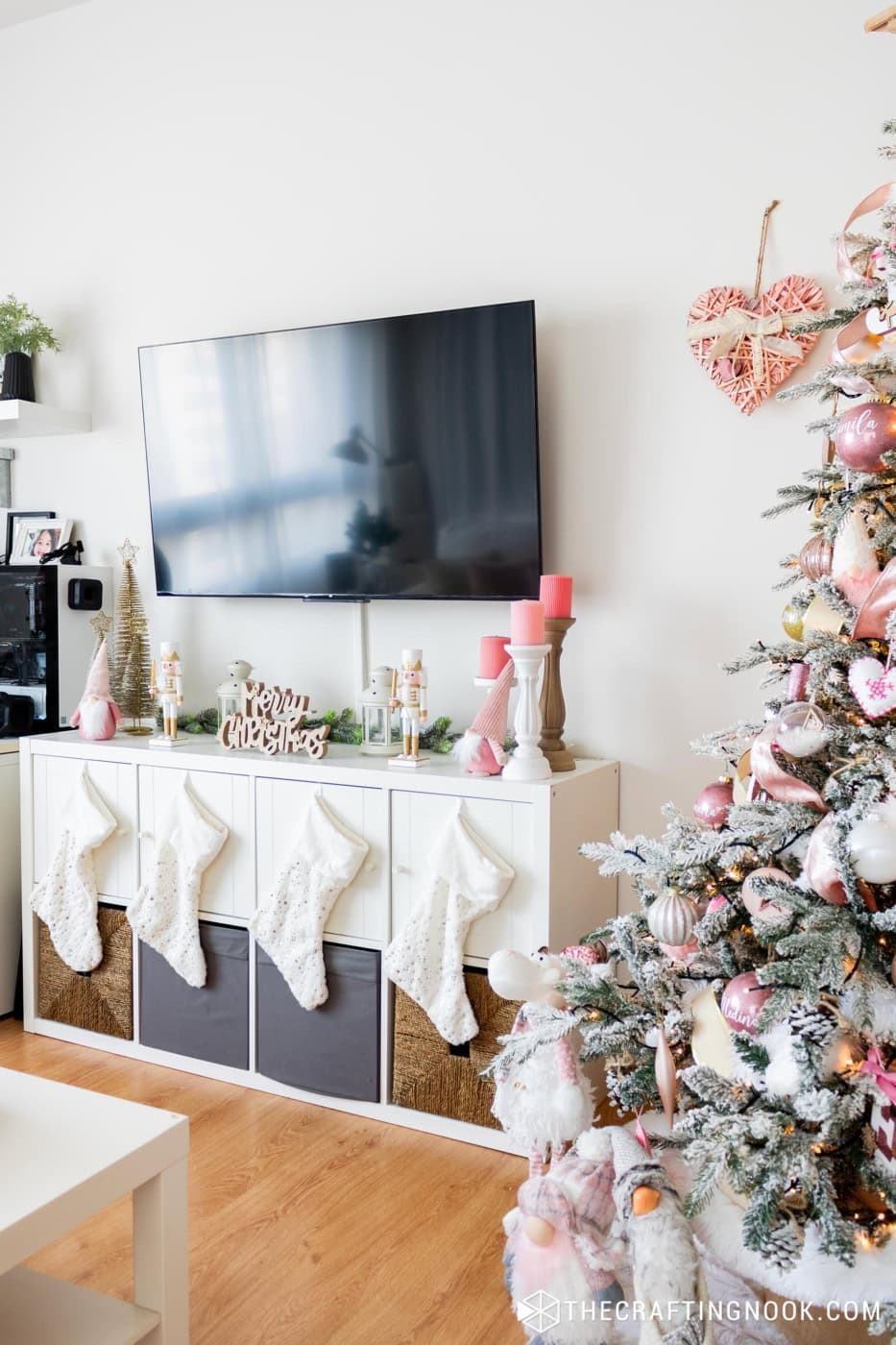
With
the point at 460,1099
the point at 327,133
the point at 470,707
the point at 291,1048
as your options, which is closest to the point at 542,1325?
the point at 460,1099

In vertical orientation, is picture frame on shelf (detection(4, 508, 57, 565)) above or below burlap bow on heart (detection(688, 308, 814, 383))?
below

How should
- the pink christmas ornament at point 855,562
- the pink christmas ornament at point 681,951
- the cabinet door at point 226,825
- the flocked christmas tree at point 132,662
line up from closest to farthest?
the pink christmas ornament at point 855,562 < the pink christmas ornament at point 681,951 < the cabinet door at point 226,825 < the flocked christmas tree at point 132,662

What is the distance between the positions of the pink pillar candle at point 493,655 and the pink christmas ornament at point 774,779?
3.90 feet

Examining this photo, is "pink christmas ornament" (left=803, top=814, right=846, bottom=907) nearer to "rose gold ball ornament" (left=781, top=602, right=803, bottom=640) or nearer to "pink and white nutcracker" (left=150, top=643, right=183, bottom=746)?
"rose gold ball ornament" (left=781, top=602, right=803, bottom=640)

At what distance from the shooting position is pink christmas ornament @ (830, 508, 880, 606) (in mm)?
1359

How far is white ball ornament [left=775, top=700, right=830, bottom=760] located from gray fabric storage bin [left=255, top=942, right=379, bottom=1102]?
139 cm

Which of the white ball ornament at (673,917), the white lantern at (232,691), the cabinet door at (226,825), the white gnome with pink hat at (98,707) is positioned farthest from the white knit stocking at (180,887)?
the white ball ornament at (673,917)

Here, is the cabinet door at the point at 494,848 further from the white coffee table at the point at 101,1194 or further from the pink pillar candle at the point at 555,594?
the white coffee table at the point at 101,1194

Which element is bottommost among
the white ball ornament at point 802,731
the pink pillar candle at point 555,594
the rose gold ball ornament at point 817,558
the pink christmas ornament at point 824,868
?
the pink christmas ornament at point 824,868

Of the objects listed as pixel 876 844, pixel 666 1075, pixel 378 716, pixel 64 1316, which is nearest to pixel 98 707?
pixel 378 716

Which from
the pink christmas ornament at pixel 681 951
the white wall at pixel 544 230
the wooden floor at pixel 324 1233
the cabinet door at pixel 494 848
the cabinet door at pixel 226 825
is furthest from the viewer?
the cabinet door at pixel 226 825

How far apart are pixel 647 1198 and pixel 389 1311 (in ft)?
2.45

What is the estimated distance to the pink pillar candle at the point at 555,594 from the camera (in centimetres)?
240

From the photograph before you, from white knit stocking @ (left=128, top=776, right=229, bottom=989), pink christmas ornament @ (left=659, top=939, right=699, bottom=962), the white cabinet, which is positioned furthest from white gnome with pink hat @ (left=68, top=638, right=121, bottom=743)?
pink christmas ornament @ (left=659, top=939, right=699, bottom=962)
